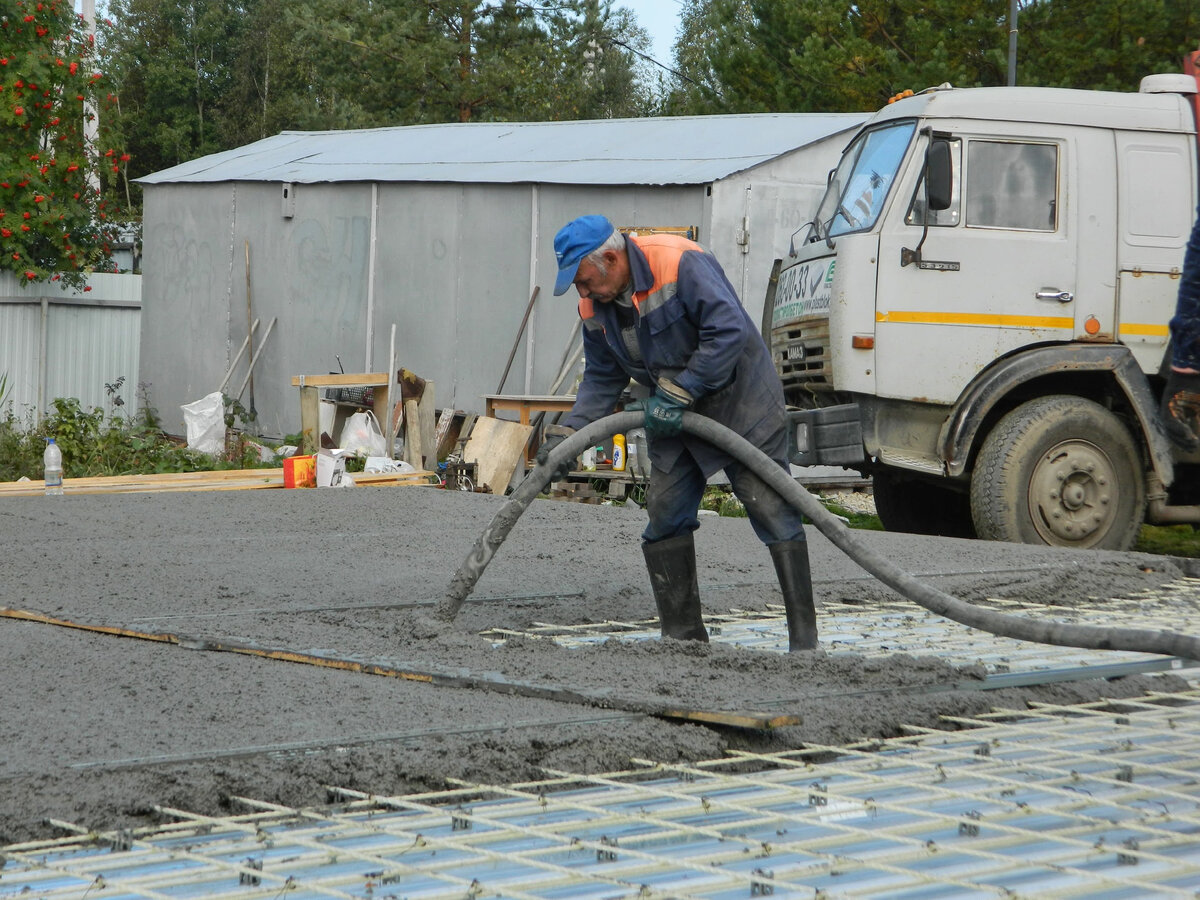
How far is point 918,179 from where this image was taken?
7.57 metres

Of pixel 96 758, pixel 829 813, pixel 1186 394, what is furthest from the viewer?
pixel 1186 394

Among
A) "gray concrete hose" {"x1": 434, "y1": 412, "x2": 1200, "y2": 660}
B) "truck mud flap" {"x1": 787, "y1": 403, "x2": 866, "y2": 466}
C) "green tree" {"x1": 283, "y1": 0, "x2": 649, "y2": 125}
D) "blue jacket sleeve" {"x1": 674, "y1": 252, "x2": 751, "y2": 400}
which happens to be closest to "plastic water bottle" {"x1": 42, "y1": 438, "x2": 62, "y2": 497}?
"truck mud flap" {"x1": 787, "y1": 403, "x2": 866, "y2": 466}

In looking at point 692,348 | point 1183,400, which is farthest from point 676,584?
point 1183,400

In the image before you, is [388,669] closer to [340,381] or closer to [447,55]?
[340,381]

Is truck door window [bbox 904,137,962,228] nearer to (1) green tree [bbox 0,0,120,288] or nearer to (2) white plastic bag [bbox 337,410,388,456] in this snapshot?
(2) white plastic bag [bbox 337,410,388,456]

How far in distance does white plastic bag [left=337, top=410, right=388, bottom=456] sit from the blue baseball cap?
7.81m

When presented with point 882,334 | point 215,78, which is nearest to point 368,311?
point 882,334

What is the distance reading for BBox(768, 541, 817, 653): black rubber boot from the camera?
15.3ft

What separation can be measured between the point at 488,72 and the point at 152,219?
1318 cm

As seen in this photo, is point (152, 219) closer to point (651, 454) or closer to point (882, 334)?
point (882, 334)

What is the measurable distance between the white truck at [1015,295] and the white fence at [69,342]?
1026cm

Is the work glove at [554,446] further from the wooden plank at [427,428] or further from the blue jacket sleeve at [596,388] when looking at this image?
the wooden plank at [427,428]

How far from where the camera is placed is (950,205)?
7.54m

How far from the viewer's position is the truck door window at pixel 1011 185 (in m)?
7.61
